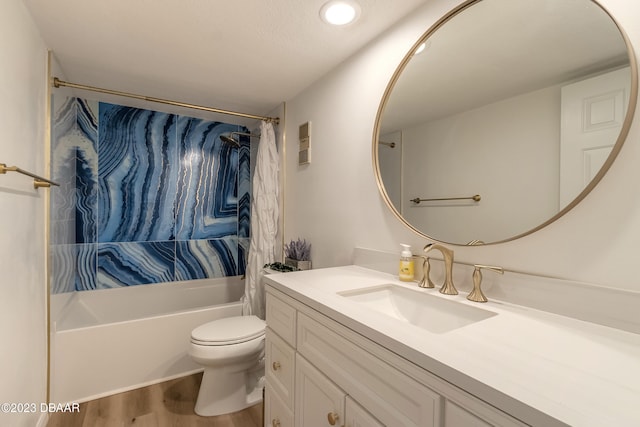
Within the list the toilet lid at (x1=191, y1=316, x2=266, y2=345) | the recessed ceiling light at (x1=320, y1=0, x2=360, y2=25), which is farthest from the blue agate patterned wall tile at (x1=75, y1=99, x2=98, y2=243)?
the recessed ceiling light at (x1=320, y1=0, x2=360, y2=25)

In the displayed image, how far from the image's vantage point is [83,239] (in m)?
2.58

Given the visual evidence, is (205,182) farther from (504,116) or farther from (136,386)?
(504,116)

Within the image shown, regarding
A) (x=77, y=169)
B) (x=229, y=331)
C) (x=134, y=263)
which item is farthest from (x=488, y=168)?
(x=77, y=169)

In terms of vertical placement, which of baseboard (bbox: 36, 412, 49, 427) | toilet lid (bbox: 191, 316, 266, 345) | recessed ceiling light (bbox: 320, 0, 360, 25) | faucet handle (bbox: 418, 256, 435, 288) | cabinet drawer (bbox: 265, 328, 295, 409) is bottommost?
baseboard (bbox: 36, 412, 49, 427)

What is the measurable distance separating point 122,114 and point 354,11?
8.13 feet

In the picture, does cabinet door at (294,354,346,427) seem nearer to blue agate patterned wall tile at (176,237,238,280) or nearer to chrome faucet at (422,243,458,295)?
chrome faucet at (422,243,458,295)

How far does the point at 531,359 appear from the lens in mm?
597

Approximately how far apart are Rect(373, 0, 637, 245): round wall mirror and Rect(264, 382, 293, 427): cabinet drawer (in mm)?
911

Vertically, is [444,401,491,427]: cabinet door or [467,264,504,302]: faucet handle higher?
[467,264,504,302]: faucet handle

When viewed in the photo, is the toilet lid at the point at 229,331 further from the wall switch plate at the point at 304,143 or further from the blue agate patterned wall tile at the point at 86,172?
the blue agate patterned wall tile at the point at 86,172

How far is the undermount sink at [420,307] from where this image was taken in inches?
37.7

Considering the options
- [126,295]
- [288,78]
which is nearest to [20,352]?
[126,295]

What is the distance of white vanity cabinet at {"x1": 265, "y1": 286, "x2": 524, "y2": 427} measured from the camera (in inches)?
22.7

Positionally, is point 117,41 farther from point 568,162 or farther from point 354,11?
point 568,162
